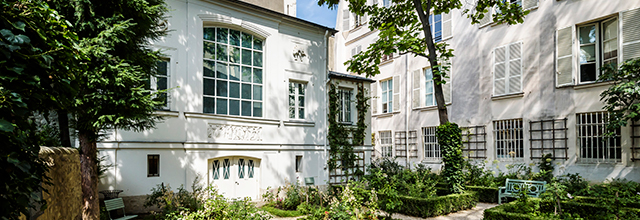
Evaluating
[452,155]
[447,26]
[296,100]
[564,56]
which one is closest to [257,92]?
[296,100]

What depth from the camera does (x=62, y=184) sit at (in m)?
3.57

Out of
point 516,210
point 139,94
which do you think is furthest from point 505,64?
point 139,94

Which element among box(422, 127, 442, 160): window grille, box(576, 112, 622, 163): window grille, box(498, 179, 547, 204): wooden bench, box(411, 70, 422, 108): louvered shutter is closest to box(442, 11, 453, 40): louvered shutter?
box(411, 70, 422, 108): louvered shutter

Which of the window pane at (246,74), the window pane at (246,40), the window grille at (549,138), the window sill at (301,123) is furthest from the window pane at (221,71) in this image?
the window grille at (549,138)

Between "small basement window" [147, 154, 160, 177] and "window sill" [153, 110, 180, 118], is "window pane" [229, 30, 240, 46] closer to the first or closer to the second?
"window sill" [153, 110, 180, 118]

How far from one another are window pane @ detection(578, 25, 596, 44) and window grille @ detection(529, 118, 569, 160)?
9.32 ft

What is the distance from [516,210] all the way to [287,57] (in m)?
7.88

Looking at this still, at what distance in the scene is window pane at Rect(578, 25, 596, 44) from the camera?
11.2 meters

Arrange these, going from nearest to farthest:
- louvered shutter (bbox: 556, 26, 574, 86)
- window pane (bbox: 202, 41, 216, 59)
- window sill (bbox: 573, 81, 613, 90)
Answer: window pane (bbox: 202, 41, 216, 59) → window sill (bbox: 573, 81, 613, 90) → louvered shutter (bbox: 556, 26, 574, 86)

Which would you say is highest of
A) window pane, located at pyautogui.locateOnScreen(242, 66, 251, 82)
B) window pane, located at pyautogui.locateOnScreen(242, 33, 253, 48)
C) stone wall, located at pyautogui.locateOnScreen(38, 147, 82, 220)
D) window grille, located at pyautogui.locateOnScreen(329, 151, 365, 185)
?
window pane, located at pyautogui.locateOnScreen(242, 33, 253, 48)

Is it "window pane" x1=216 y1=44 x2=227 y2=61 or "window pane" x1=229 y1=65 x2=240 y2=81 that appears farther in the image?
"window pane" x1=229 y1=65 x2=240 y2=81

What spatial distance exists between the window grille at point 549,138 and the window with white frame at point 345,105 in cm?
682

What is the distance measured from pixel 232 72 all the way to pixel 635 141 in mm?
12443

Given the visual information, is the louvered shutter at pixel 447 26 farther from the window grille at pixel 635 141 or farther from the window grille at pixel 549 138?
the window grille at pixel 635 141
